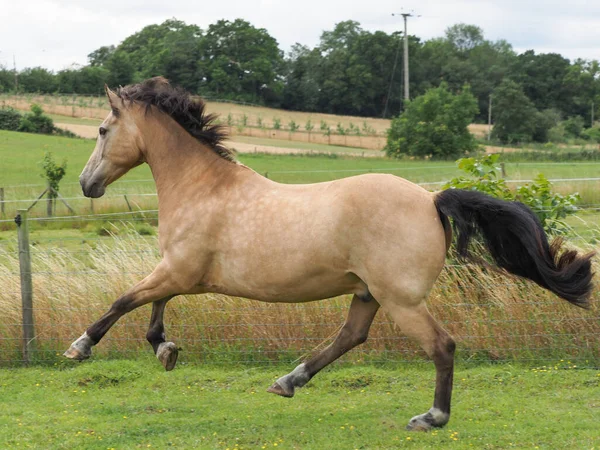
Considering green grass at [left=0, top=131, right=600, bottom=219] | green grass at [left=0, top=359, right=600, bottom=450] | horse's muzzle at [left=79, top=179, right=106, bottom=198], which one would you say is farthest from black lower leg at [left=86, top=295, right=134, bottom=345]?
green grass at [left=0, top=131, right=600, bottom=219]

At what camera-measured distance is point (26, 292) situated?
7.28 meters

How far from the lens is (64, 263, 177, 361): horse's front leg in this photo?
5.33 m

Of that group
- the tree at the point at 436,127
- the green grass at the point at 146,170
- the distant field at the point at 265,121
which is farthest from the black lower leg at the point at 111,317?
the distant field at the point at 265,121

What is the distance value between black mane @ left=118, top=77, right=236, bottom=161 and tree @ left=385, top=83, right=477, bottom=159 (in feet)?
138

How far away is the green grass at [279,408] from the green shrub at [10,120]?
4544cm

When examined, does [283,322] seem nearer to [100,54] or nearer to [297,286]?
[297,286]

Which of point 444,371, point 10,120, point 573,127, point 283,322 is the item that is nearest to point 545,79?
point 573,127

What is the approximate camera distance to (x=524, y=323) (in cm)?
687

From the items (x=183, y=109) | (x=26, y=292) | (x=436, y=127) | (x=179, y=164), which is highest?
(x=183, y=109)

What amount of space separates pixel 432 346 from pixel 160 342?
195cm

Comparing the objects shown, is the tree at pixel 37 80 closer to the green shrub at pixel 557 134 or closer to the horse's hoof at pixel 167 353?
the green shrub at pixel 557 134

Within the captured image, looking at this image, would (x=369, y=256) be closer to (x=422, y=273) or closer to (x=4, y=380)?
(x=422, y=273)

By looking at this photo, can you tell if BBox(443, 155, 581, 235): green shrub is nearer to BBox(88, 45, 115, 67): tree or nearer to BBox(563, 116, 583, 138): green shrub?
BBox(563, 116, 583, 138): green shrub

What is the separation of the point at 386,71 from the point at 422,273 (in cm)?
7949
